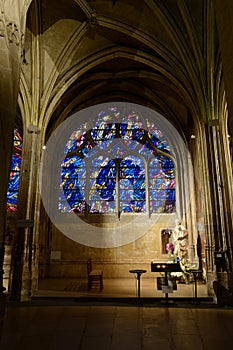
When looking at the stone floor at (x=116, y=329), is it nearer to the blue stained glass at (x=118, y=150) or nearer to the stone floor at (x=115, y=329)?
the stone floor at (x=115, y=329)

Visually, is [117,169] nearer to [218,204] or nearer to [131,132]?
[131,132]

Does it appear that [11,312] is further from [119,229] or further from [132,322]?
[119,229]

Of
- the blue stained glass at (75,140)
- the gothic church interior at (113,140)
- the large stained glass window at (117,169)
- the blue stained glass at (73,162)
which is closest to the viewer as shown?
the gothic church interior at (113,140)

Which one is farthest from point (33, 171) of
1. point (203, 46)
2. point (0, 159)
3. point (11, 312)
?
point (203, 46)

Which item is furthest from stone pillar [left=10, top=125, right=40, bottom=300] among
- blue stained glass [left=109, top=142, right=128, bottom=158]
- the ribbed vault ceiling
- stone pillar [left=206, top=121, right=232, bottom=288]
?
blue stained glass [left=109, top=142, right=128, bottom=158]

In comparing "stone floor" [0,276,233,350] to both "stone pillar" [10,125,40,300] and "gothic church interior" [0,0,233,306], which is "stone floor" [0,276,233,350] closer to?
"gothic church interior" [0,0,233,306]

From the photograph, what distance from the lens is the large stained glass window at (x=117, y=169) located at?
12.9 m

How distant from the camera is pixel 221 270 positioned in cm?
733

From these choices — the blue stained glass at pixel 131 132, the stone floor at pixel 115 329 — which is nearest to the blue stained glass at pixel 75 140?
the blue stained glass at pixel 131 132

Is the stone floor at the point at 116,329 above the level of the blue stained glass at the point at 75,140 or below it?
below

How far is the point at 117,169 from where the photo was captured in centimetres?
1345

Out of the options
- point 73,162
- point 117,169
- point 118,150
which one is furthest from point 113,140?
point 73,162

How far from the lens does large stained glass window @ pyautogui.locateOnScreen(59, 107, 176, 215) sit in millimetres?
12938

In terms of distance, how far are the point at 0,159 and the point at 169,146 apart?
10816mm
